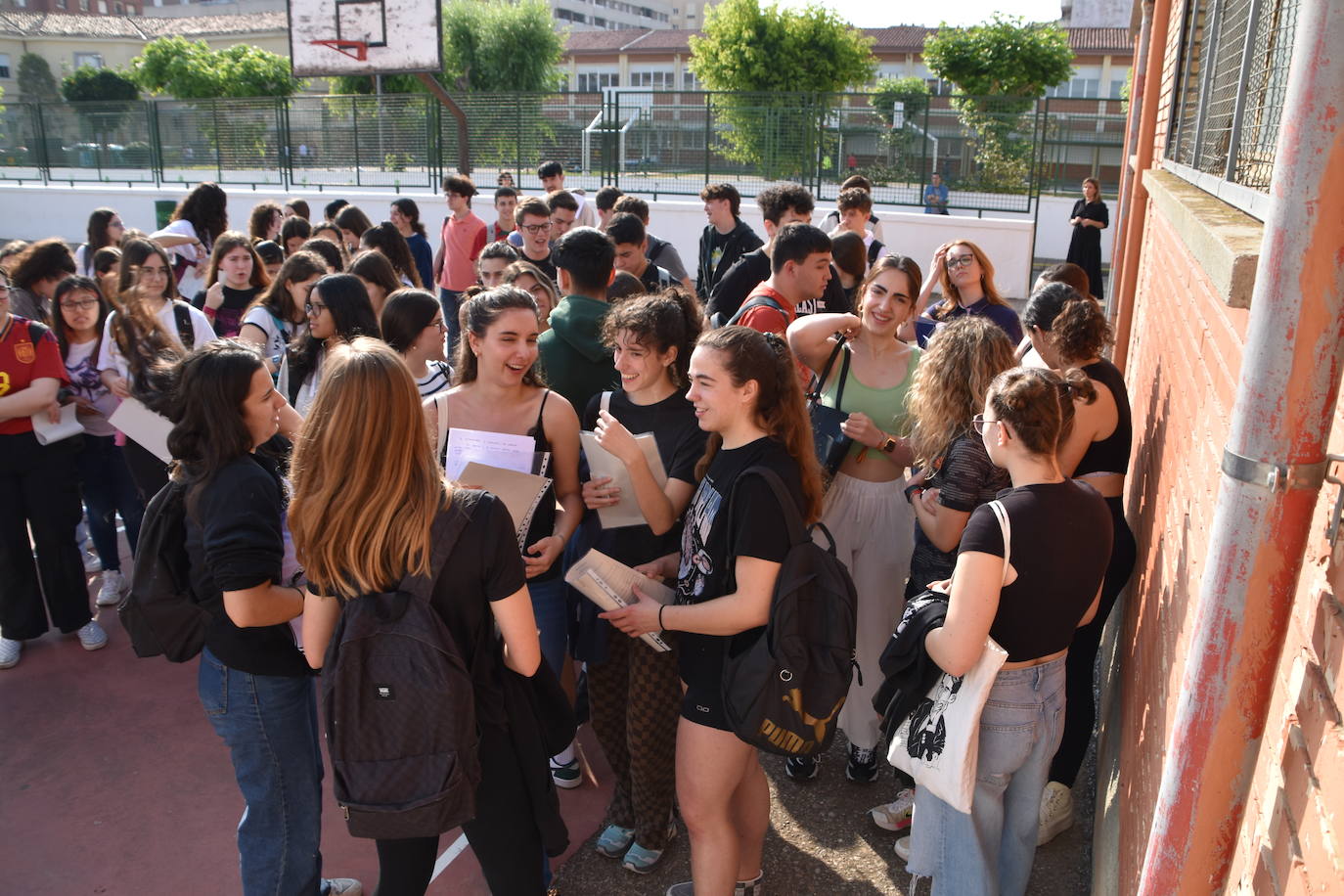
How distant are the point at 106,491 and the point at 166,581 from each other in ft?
10.2

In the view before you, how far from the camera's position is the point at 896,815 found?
3.50 meters

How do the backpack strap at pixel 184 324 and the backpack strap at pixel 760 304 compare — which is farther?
the backpack strap at pixel 184 324

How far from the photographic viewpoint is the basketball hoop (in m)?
19.2

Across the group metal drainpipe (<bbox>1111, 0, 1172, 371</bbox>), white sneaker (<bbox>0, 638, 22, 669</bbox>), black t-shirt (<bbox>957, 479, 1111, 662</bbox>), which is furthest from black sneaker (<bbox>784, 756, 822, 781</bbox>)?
metal drainpipe (<bbox>1111, 0, 1172, 371</bbox>)

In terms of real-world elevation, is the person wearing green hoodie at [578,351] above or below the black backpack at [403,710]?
above

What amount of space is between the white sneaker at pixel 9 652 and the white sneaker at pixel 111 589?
544 mm

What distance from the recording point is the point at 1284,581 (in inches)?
45.5

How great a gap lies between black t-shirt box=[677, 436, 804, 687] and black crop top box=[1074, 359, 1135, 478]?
1.22m

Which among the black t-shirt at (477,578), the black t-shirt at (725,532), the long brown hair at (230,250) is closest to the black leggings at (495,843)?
the black t-shirt at (477,578)

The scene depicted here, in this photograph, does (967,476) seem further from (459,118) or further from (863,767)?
(459,118)

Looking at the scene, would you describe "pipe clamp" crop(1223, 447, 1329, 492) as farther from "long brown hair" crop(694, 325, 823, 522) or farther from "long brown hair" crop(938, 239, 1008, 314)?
"long brown hair" crop(938, 239, 1008, 314)

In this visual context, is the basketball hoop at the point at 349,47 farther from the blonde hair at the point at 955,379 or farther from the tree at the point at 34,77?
the tree at the point at 34,77

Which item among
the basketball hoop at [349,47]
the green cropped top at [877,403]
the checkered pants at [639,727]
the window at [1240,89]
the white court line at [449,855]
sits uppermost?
the basketball hoop at [349,47]

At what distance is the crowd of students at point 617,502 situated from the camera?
236 centimetres
